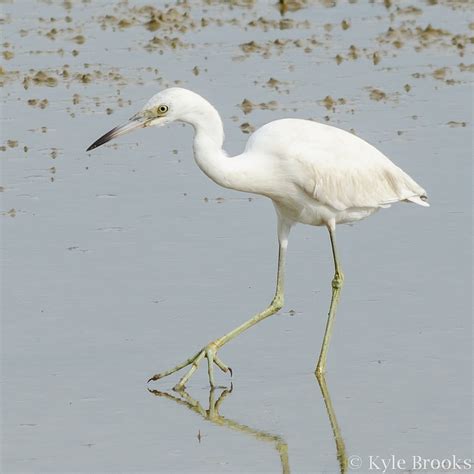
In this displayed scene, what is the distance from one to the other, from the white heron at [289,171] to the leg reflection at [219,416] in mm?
106

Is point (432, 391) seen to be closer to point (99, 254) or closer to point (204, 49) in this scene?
point (99, 254)

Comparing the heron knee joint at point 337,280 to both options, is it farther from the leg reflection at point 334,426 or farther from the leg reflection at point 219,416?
the leg reflection at point 219,416

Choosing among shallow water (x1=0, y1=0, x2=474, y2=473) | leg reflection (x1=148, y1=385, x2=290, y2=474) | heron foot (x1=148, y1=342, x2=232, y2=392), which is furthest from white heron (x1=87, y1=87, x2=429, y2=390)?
→ shallow water (x1=0, y1=0, x2=474, y2=473)

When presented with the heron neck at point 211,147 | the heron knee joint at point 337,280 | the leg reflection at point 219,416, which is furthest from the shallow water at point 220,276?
the heron neck at point 211,147

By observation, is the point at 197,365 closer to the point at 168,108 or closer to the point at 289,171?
the point at 289,171

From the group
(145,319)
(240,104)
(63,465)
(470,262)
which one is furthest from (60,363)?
(240,104)

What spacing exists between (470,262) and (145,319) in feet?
7.39

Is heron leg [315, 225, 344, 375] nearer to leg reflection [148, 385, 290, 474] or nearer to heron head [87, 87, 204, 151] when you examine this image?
leg reflection [148, 385, 290, 474]

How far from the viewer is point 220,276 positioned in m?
9.90

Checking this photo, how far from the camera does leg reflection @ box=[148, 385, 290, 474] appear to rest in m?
7.45

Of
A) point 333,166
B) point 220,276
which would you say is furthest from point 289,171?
point 220,276

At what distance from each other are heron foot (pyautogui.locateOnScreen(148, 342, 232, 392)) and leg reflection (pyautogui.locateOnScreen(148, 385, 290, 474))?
5 centimetres

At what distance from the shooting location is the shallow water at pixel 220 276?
301 inches

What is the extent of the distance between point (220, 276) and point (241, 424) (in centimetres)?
217
